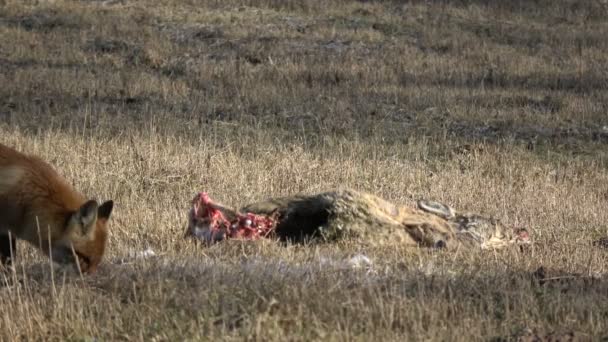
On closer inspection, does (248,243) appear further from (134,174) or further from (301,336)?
(134,174)

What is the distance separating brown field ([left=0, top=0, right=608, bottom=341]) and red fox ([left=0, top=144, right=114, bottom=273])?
0.63 feet

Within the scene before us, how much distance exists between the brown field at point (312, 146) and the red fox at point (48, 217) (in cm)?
19

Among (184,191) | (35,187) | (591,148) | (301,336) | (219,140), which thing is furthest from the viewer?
(591,148)

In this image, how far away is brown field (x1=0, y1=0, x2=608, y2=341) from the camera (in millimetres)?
6473

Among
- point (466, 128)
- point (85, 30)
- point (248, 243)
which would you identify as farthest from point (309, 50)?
point (248, 243)

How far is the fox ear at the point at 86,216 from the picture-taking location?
7238 mm

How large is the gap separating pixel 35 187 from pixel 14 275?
3.07 ft

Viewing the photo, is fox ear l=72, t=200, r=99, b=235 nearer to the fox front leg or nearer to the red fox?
the red fox

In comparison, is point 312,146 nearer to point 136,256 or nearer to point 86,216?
point 136,256

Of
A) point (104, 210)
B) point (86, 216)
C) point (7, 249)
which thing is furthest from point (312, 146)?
point (86, 216)

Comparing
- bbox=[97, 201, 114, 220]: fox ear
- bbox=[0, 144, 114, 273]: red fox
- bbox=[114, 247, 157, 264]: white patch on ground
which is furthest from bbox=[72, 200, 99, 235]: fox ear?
bbox=[114, 247, 157, 264]: white patch on ground

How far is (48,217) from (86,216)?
347 mm

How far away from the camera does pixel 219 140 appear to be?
49.4 ft

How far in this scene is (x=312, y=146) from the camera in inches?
595
